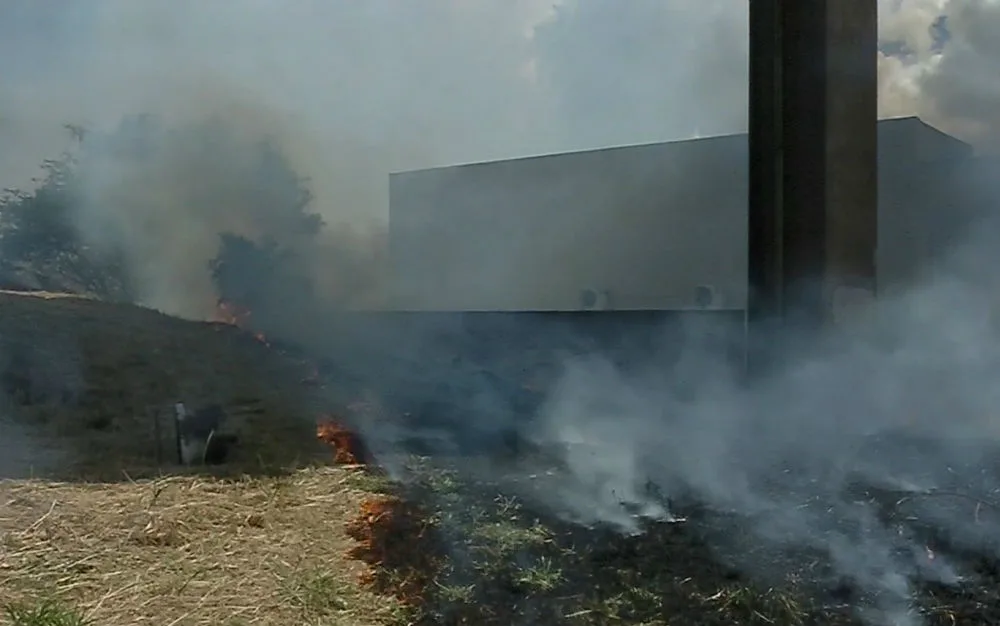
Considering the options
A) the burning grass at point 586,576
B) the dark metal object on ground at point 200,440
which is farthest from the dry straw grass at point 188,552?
the dark metal object on ground at point 200,440

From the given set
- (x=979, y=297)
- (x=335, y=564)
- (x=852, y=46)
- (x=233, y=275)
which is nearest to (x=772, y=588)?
(x=335, y=564)

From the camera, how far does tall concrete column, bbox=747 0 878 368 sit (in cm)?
616

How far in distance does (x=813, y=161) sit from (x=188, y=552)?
4.70m

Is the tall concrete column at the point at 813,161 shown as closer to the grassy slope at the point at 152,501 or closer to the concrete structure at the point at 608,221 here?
the grassy slope at the point at 152,501

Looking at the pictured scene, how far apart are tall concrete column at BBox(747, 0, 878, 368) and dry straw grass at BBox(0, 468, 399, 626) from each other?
3.36 meters

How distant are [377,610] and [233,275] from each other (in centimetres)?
1114

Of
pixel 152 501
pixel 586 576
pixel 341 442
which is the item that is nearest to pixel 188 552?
pixel 152 501

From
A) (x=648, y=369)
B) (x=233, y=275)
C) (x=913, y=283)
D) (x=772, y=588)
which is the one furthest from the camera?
(x=233, y=275)

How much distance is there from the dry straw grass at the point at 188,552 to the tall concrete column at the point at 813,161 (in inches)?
132

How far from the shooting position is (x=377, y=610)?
324 cm

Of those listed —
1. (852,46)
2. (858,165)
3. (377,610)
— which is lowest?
(377,610)

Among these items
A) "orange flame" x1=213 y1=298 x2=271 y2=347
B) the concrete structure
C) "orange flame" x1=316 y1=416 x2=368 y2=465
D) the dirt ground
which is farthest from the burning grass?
the concrete structure

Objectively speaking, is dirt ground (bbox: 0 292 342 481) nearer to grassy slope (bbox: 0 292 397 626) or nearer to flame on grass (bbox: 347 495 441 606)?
grassy slope (bbox: 0 292 397 626)

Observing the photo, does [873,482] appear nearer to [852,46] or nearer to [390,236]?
[852,46]
